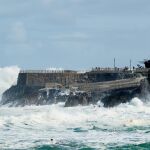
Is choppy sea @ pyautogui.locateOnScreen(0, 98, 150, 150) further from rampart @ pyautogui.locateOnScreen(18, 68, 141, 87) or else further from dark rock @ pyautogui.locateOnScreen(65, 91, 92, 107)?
rampart @ pyautogui.locateOnScreen(18, 68, 141, 87)

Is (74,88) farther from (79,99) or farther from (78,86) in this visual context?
(79,99)

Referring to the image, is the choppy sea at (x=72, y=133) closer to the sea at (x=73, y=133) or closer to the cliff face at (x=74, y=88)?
the sea at (x=73, y=133)

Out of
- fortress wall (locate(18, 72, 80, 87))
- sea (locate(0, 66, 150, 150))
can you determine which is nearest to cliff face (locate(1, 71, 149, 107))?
fortress wall (locate(18, 72, 80, 87))

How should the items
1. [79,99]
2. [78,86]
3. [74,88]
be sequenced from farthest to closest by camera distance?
[78,86] → [74,88] → [79,99]

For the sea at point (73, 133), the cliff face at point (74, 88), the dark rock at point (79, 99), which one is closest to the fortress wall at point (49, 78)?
the cliff face at point (74, 88)

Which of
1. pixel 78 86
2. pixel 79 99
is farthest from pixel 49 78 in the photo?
pixel 79 99

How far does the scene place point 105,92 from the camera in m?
75.0

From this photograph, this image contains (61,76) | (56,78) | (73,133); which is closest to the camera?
(73,133)

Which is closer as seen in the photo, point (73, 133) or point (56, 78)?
point (73, 133)

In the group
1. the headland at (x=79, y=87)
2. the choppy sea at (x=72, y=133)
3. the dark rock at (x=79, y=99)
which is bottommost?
the choppy sea at (x=72, y=133)

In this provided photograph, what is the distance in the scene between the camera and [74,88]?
84250 millimetres

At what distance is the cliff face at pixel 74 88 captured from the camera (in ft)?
235

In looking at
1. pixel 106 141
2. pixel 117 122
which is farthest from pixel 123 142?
pixel 117 122

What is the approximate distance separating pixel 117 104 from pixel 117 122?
26.2 meters
